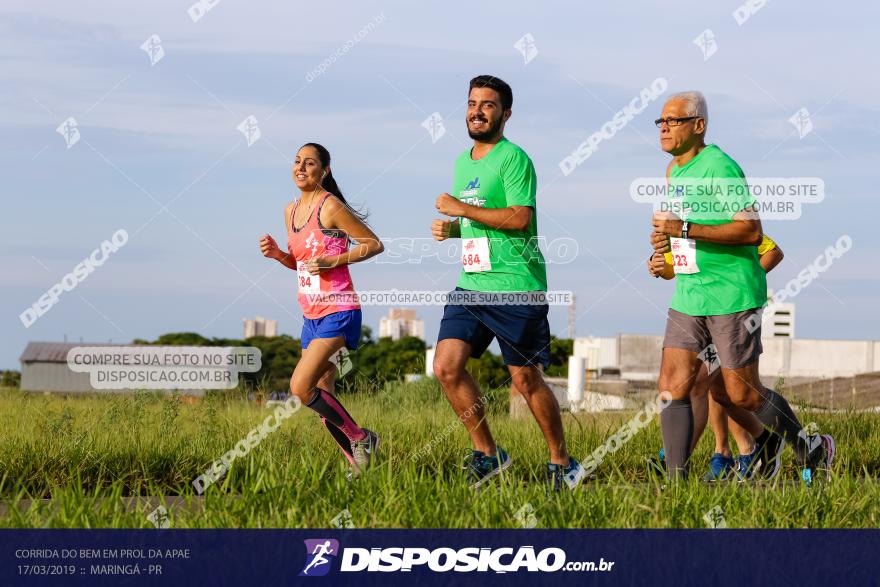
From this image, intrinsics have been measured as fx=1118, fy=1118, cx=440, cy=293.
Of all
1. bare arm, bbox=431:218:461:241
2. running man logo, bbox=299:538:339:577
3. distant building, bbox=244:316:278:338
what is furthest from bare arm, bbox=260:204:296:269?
distant building, bbox=244:316:278:338

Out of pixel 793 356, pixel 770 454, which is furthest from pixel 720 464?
pixel 793 356

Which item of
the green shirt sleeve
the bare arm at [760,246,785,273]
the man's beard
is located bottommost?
the bare arm at [760,246,785,273]

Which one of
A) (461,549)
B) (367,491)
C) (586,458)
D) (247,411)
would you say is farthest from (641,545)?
(247,411)

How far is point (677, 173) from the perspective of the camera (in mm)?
6305

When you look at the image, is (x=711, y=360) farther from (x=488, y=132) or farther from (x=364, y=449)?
(x=364, y=449)

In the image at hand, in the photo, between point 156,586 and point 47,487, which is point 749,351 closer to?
point 156,586

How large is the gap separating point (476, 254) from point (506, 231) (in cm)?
21

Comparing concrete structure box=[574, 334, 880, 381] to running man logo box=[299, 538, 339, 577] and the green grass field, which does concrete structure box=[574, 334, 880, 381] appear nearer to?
the green grass field

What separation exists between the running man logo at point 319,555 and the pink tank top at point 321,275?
2.39 m

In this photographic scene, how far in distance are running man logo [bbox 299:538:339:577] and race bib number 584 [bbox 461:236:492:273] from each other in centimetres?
227

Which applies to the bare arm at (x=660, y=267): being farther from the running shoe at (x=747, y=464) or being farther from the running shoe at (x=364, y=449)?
the running shoe at (x=364, y=449)

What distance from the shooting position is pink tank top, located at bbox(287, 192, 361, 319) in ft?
A: 21.8

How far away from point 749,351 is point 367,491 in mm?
2408

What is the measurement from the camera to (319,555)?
434 centimetres
